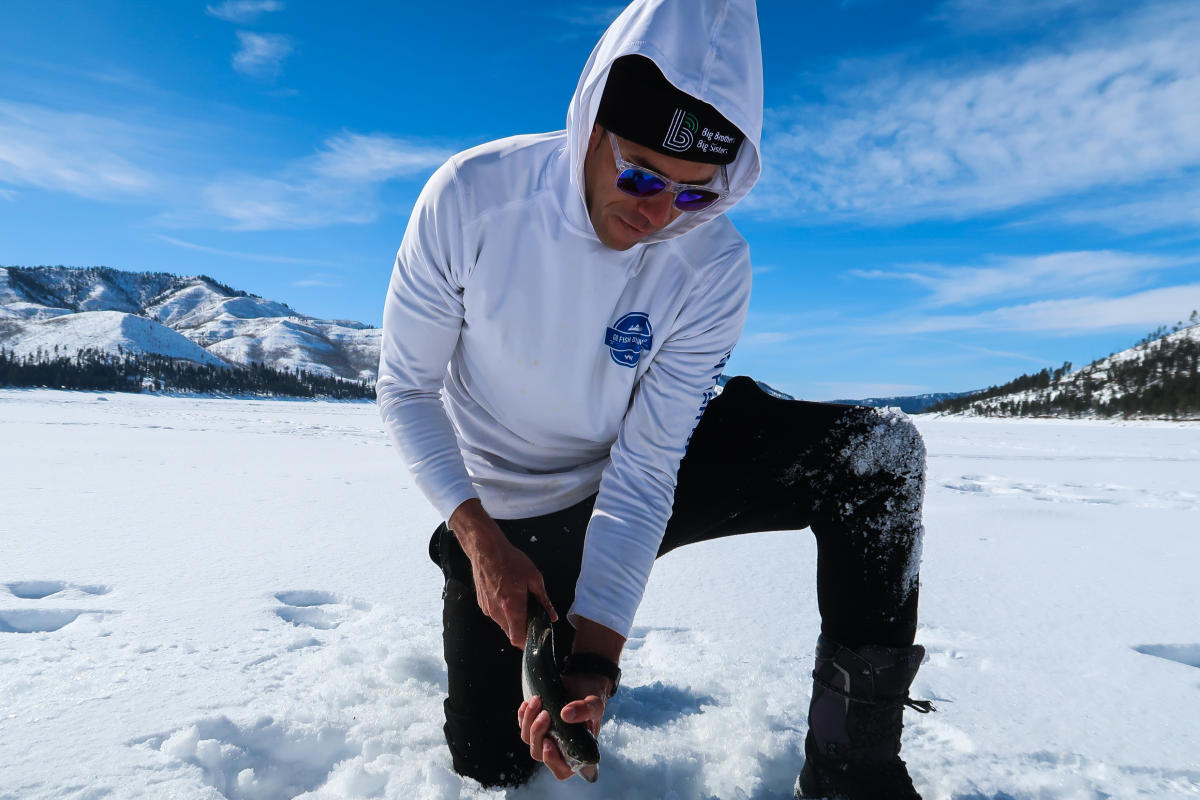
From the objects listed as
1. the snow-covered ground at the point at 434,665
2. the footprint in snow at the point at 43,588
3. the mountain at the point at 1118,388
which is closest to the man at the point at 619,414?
the snow-covered ground at the point at 434,665

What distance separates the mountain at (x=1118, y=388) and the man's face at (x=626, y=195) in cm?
6667

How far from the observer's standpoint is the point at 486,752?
149 centimetres

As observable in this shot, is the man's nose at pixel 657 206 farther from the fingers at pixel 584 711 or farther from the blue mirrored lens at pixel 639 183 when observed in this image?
the fingers at pixel 584 711

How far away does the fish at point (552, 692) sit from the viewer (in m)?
1.09

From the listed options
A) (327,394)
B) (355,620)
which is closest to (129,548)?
(355,620)

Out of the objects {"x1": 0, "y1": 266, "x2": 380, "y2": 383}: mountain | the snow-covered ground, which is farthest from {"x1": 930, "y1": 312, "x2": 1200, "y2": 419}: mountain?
{"x1": 0, "y1": 266, "x2": 380, "y2": 383}: mountain

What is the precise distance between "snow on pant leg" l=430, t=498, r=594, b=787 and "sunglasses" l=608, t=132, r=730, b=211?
33.0 inches

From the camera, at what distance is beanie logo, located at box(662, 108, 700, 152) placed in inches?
54.6

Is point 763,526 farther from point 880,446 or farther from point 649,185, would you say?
point 649,185

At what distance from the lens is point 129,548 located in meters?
3.12

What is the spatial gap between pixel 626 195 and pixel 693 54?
0.31 metres

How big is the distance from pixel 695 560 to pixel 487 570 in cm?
209

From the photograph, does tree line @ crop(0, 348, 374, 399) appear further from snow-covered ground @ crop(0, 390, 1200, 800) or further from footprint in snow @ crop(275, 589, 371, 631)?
footprint in snow @ crop(275, 589, 371, 631)

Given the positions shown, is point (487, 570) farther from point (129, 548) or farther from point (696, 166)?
point (129, 548)
